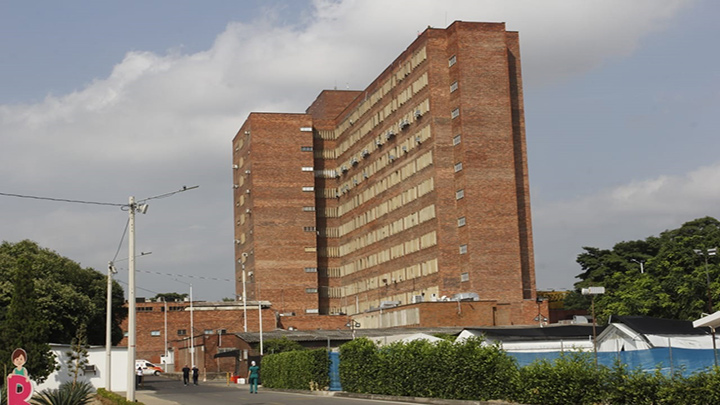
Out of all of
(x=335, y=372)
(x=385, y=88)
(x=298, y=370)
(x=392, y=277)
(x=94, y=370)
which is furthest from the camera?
(x=385, y=88)

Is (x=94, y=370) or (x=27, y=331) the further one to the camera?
(x=94, y=370)

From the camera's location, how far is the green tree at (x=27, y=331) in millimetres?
51938

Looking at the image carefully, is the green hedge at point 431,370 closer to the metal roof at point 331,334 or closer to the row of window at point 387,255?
the metal roof at point 331,334

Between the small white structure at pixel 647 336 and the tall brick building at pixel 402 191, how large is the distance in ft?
142

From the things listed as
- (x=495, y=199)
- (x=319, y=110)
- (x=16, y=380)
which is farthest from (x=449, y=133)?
(x=16, y=380)

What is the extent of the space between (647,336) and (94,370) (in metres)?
37.4

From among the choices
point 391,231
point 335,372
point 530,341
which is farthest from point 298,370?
point 391,231

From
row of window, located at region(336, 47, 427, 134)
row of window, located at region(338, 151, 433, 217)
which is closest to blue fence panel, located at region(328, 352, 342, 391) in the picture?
row of window, located at region(338, 151, 433, 217)

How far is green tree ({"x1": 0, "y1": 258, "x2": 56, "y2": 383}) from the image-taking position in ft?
170

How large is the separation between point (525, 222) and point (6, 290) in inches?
2027

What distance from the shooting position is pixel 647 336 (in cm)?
3997

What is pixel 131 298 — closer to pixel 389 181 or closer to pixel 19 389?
pixel 19 389

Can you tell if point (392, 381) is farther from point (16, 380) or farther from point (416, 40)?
point (416, 40)

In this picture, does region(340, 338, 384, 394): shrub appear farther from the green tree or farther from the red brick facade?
the red brick facade
